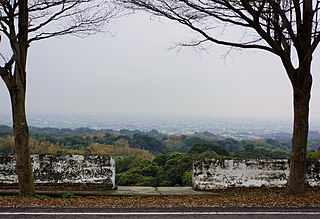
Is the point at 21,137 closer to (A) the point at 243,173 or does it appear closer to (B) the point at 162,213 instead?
(B) the point at 162,213

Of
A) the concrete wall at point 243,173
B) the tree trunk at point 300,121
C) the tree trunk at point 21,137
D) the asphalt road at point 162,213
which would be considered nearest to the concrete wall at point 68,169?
the tree trunk at point 21,137

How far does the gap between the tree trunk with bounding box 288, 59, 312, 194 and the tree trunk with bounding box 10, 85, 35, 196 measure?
230 inches

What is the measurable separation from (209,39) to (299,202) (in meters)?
4.21

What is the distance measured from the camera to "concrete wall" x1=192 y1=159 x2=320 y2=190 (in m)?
9.97

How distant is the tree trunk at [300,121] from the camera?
8.54 meters

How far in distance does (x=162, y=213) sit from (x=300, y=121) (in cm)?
394

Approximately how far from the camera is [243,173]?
10.0m

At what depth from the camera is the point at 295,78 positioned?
862cm

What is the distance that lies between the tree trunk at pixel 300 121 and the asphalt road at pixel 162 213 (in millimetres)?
1943

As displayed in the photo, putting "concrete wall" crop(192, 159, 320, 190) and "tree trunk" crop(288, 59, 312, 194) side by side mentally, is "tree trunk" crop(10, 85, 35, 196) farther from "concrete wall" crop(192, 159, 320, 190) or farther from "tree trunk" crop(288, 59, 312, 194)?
"tree trunk" crop(288, 59, 312, 194)

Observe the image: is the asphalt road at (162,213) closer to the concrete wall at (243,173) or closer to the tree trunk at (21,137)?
the tree trunk at (21,137)

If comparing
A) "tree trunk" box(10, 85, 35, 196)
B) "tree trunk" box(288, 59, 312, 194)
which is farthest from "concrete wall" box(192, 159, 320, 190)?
"tree trunk" box(10, 85, 35, 196)

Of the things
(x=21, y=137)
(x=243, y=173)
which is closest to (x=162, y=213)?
(x=21, y=137)

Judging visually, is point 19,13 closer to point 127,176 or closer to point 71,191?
point 71,191
